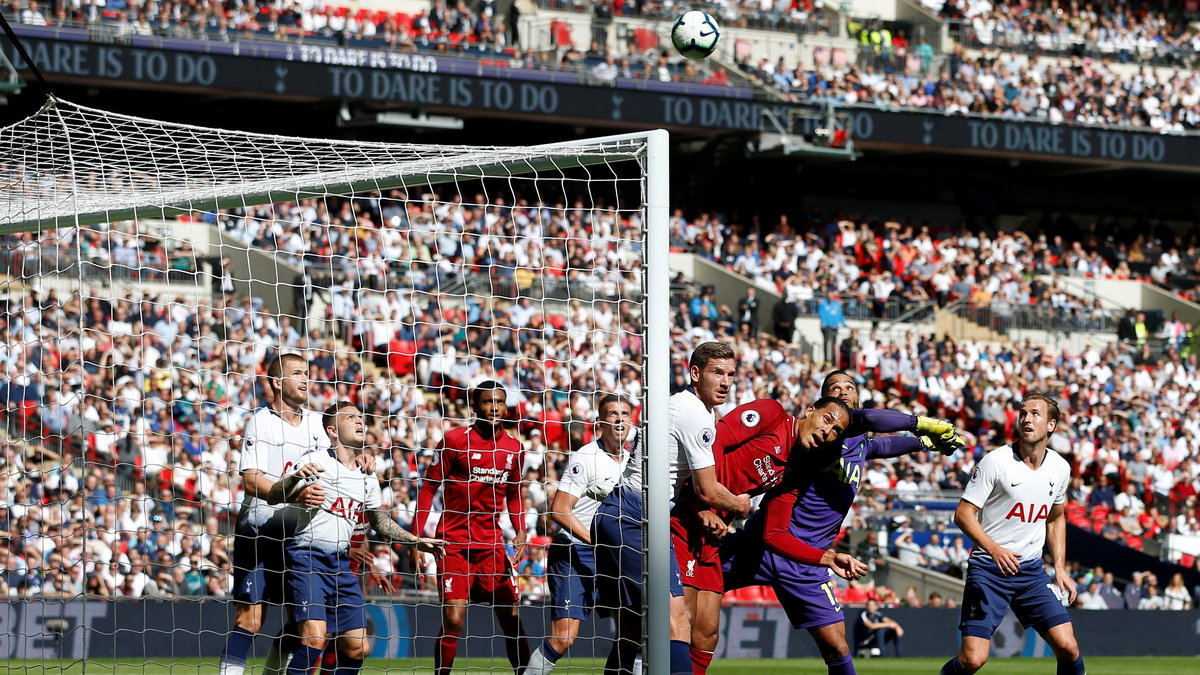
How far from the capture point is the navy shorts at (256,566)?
8.87m

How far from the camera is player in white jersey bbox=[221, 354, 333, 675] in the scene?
8758 mm

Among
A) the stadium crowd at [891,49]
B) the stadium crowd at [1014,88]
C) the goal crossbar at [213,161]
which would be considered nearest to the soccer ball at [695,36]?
the goal crossbar at [213,161]

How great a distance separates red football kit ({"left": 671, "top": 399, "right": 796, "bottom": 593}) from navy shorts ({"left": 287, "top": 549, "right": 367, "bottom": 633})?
1868mm

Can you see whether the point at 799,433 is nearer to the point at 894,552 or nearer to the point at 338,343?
the point at 894,552

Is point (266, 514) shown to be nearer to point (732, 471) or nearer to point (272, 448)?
point (272, 448)

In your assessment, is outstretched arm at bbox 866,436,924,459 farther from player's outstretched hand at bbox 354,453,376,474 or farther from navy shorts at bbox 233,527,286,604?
navy shorts at bbox 233,527,286,604

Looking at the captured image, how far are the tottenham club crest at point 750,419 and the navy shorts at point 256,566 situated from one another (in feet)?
8.58

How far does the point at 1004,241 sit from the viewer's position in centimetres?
3075

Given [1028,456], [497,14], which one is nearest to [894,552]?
[1028,456]

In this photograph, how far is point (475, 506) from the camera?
10.2 meters

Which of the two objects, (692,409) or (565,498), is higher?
(692,409)

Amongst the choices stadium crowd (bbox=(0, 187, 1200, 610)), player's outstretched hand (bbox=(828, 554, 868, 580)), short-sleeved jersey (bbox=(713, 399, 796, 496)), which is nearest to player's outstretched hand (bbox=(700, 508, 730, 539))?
short-sleeved jersey (bbox=(713, 399, 796, 496))

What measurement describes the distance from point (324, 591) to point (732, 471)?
7.66 ft

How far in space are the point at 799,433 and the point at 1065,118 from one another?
23920 millimetres
